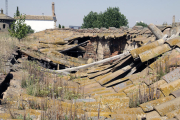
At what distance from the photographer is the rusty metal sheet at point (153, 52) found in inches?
159

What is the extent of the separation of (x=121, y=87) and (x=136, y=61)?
3.76ft

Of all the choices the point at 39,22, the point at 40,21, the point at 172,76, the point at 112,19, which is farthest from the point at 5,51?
the point at 40,21

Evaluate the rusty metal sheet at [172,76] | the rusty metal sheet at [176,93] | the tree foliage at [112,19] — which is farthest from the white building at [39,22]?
the rusty metal sheet at [176,93]

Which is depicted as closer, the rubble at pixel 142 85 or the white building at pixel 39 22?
the rubble at pixel 142 85

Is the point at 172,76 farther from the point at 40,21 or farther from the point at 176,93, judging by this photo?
the point at 40,21

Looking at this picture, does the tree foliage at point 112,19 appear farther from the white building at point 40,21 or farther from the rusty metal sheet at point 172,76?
the rusty metal sheet at point 172,76

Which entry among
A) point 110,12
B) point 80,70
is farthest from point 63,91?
point 110,12

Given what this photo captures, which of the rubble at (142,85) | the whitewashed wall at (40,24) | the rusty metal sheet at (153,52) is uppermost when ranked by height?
the whitewashed wall at (40,24)

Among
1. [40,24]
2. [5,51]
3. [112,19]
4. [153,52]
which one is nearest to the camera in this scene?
[153,52]

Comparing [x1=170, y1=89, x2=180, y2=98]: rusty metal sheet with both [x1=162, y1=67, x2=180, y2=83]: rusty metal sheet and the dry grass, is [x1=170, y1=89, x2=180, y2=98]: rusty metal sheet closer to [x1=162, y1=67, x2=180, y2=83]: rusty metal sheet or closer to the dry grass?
[x1=162, y1=67, x2=180, y2=83]: rusty metal sheet

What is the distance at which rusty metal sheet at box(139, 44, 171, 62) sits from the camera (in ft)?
13.3

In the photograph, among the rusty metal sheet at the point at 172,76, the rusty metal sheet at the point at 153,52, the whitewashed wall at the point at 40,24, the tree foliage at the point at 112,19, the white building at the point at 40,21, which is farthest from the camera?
the whitewashed wall at the point at 40,24

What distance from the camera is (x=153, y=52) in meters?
4.12

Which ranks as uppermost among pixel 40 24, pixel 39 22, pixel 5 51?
pixel 39 22
